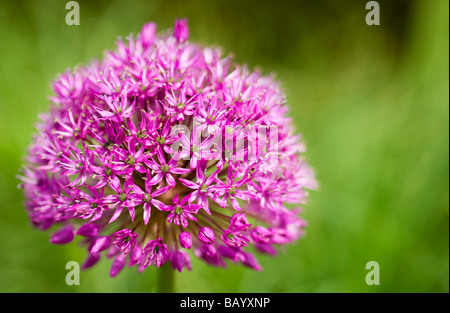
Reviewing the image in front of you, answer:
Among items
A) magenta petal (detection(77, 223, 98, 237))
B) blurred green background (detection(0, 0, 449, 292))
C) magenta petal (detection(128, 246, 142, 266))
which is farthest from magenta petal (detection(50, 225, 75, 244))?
blurred green background (detection(0, 0, 449, 292))

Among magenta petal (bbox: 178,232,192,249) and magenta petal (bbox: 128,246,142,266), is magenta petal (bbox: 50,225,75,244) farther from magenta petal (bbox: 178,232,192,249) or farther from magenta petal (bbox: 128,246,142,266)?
magenta petal (bbox: 178,232,192,249)

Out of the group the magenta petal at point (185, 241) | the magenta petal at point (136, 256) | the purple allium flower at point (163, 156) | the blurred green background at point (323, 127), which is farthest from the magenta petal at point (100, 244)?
the blurred green background at point (323, 127)

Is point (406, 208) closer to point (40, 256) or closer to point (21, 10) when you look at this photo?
point (40, 256)

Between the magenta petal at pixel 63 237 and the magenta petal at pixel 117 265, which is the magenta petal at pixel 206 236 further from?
the magenta petal at pixel 63 237

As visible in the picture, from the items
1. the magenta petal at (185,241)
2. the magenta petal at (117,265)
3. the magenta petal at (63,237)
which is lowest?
the magenta petal at (117,265)

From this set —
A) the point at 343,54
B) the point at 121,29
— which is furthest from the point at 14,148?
the point at 343,54

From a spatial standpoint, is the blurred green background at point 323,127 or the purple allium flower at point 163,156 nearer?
the purple allium flower at point 163,156

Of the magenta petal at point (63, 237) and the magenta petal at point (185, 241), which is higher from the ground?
the magenta petal at point (63, 237)
